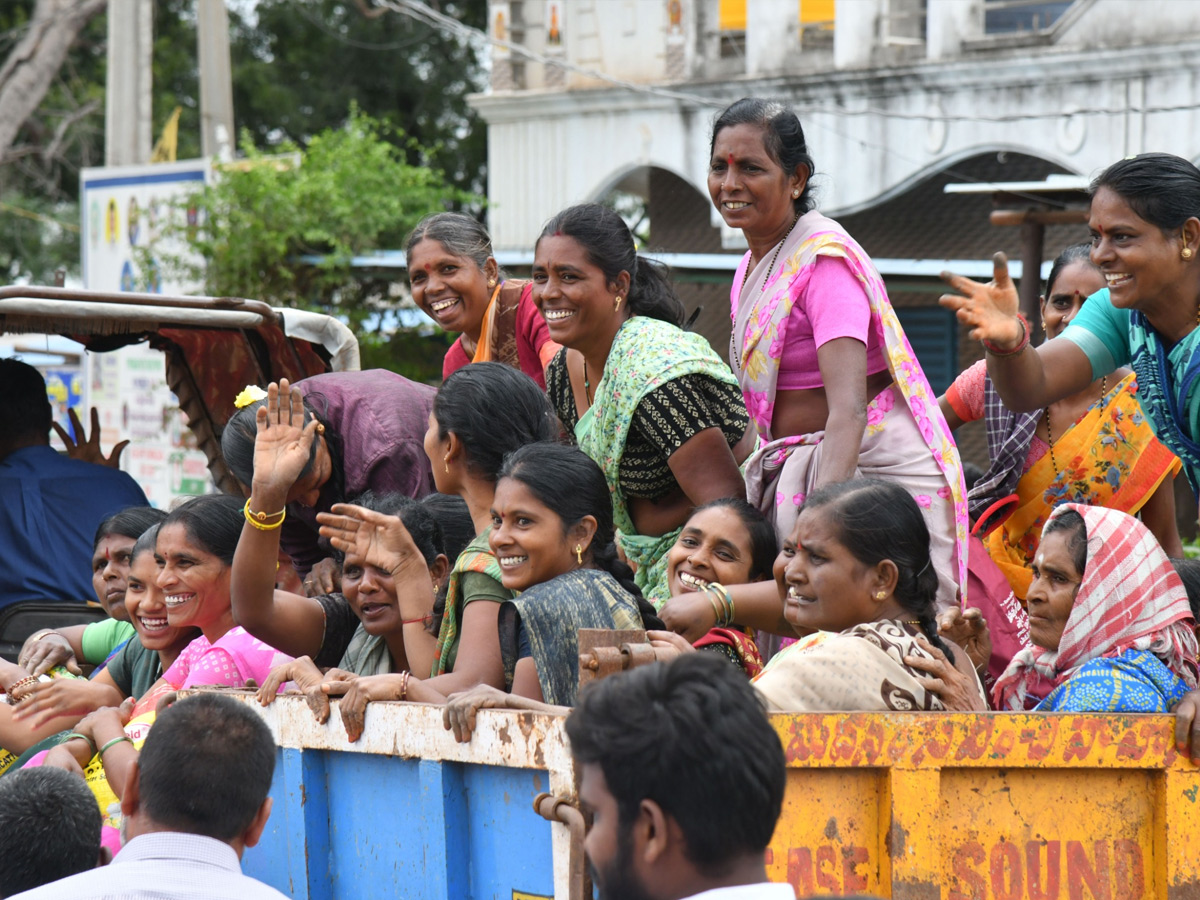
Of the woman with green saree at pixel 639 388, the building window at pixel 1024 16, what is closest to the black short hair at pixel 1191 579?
the woman with green saree at pixel 639 388

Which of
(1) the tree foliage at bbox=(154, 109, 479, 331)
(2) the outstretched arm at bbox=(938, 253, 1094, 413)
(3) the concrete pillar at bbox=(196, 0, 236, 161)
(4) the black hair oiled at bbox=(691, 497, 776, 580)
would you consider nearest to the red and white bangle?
(2) the outstretched arm at bbox=(938, 253, 1094, 413)

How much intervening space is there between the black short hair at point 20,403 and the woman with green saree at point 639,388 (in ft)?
9.06

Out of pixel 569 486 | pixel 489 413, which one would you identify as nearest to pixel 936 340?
pixel 489 413

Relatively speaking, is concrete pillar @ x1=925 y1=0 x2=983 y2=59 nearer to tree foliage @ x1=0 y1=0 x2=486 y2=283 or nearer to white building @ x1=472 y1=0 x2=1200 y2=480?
white building @ x1=472 y1=0 x2=1200 y2=480

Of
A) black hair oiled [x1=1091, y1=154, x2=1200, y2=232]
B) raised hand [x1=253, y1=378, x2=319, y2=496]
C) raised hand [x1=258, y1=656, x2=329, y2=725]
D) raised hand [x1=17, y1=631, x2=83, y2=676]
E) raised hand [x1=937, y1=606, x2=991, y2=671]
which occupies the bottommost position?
raised hand [x1=17, y1=631, x2=83, y2=676]

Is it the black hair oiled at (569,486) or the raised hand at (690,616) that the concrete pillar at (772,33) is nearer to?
the black hair oiled at (569,486)

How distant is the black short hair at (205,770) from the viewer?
236cm

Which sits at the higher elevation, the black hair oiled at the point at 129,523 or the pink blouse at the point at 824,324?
the pink blouse at the point at 824,324

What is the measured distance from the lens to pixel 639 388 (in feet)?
11.6

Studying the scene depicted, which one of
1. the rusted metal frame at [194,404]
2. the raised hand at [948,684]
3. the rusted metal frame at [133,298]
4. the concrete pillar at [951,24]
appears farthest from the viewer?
the concrete pillar at [951,24]

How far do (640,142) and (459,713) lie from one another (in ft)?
32.7

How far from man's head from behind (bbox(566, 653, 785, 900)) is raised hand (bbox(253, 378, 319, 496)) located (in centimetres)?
206

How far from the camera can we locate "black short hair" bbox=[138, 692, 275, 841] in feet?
7.75

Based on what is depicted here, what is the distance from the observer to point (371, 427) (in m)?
4.34
